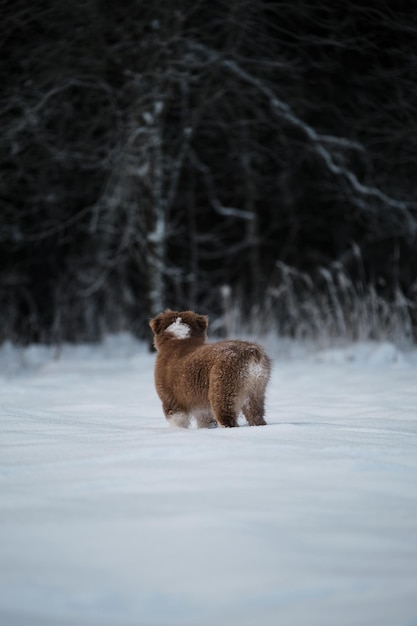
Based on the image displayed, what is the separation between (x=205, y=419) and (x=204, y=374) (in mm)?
409

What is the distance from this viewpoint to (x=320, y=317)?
10.4 m

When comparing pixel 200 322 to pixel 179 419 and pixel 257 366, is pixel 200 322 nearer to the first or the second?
pixel 179 419

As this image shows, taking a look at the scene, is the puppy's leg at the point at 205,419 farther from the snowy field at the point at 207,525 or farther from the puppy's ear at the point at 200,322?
the puppy's ear at the point at 200,322

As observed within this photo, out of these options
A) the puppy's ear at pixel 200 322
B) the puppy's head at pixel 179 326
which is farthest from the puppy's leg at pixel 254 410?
the puppy's ear at pixel 200 322

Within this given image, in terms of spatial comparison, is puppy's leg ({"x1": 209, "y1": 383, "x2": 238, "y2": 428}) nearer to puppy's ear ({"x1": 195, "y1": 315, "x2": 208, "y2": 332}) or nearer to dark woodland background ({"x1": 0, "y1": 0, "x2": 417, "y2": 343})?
puppy's ear ({"x1": 195, "y1": 315, "x2": 208, "y2": 332})

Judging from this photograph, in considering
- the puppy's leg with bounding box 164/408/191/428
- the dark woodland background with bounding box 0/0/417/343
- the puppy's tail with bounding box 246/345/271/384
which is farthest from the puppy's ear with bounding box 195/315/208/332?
the dark woodland background with bounding box 0/0/417/343

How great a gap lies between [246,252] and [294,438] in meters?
15.0

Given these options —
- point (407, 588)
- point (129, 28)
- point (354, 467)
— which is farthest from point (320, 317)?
point (407, 588)

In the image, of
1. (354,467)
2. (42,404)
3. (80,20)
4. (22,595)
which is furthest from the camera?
(80,20)

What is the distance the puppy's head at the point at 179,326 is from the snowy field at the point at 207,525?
2.33 feet

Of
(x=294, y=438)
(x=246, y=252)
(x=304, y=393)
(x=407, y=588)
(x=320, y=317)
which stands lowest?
(x=246, y=252)

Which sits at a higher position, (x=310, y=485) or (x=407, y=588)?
(x=407, y=588)

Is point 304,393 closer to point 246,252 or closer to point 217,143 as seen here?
point 217,143

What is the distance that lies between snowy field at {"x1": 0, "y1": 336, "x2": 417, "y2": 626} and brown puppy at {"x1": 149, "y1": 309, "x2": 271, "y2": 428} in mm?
248
